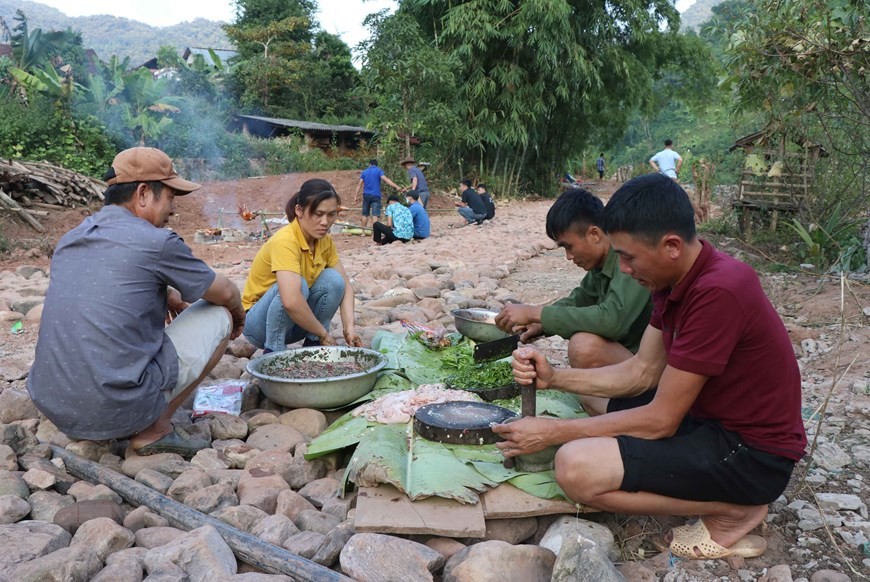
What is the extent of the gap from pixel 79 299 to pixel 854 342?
4.51 meters

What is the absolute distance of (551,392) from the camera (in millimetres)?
3480

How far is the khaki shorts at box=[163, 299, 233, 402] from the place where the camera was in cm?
305

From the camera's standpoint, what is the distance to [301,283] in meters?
3.87

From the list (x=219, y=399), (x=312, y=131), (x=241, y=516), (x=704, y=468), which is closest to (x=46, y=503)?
(x=241, y=516)

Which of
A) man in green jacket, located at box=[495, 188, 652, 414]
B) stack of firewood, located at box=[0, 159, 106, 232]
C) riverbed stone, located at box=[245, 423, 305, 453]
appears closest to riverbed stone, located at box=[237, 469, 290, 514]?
riverbed stone, located at box=[245, 423, 305, 453]

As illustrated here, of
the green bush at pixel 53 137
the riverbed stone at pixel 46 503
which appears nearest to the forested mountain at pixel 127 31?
the green bush at pixel 53 137

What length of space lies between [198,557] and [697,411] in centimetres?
162

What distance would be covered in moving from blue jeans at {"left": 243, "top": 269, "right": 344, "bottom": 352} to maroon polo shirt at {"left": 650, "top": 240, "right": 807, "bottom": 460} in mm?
2279

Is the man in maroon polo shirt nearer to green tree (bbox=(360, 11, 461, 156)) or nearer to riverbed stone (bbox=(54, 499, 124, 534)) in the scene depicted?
riverbed stone (bbox=(54, 499, 124, 534))

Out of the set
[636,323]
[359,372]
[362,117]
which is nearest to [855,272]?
[636,323]

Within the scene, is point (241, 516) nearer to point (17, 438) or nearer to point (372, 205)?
point (17, 438)

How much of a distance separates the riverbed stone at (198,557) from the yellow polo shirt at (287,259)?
6.00 feet

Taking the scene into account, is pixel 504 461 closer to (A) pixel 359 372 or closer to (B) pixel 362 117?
(A) pixel 359 372

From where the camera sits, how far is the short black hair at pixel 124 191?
2.93 metres
